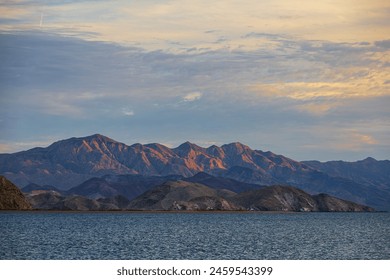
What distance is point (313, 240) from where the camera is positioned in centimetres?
14925

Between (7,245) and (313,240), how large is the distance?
63.4 meters
